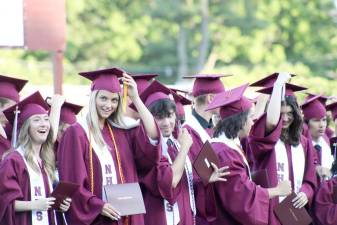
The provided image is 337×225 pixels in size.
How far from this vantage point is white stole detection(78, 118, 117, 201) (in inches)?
295

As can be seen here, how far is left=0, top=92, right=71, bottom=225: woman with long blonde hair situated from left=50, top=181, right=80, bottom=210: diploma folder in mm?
32

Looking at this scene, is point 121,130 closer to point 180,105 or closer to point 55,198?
point 55,198

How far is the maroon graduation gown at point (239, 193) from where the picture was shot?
800 centimetres

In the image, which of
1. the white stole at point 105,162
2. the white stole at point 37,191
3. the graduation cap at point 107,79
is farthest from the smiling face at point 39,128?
the graduation cap at point 107,79

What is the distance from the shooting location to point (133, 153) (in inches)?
303

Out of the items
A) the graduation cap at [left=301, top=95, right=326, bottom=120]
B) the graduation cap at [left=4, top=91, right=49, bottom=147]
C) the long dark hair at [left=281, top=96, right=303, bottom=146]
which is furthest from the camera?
the graduation cap at [left=301, top=95, right=326, bottom=120]

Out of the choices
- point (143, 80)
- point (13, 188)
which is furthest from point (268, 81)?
point (13, 188)

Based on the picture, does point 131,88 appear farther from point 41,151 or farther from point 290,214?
point 290,214

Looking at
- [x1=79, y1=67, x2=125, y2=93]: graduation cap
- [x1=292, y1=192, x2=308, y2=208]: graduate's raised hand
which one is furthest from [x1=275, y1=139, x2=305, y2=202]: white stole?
[x1=79, y1=67, x2=125, y2=93]: graduation cap

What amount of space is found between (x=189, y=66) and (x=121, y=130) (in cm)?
3101

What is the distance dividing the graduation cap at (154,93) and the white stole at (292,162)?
3.72 feet

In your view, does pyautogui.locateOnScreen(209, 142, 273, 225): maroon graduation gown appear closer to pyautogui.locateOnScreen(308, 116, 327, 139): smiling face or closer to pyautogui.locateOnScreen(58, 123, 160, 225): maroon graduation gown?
pyautogui.locateOnScreen(58, 123, 160, 225): maroon graduation gown

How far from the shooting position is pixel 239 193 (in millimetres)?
7996

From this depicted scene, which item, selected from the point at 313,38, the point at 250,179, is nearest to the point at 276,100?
the point at 250,179
